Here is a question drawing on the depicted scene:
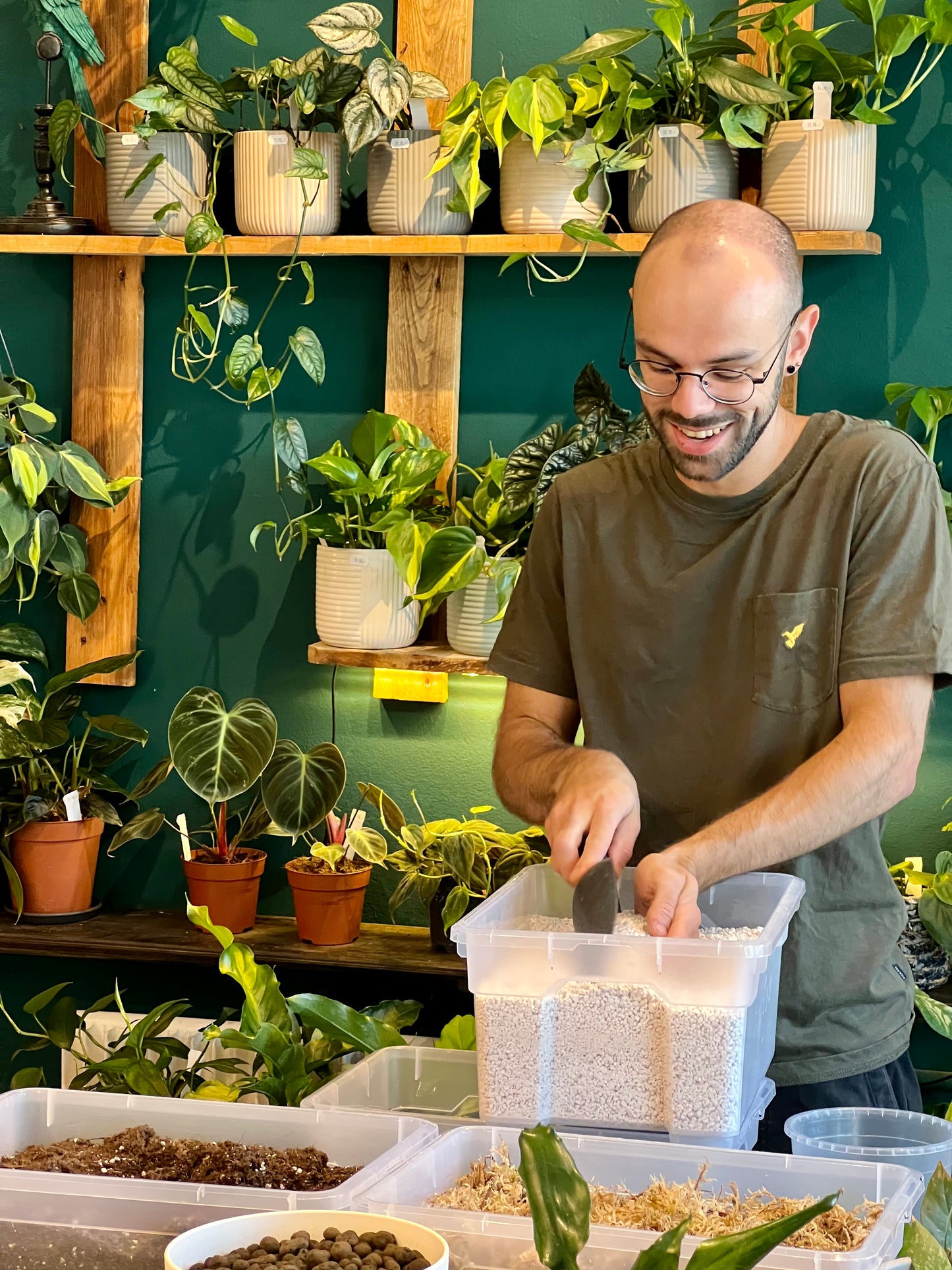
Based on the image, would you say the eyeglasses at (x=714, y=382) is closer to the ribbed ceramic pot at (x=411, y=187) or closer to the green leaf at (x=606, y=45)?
the green leaf at (x=606, y=45)

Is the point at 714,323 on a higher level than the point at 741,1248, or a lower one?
higher

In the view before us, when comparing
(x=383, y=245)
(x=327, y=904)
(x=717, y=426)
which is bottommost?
(x=327, y=904)

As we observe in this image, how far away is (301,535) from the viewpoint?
2.89 meters

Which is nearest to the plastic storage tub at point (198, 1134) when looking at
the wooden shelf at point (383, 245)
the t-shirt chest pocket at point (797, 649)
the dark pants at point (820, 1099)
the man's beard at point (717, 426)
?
the dark pants at point (820, 1099)

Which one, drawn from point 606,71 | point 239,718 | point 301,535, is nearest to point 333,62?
point 606,71

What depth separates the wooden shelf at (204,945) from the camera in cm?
270

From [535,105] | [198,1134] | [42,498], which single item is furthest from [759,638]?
[42,498]

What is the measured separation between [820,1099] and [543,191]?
1675 mm

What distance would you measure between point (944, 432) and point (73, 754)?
1.81 metres

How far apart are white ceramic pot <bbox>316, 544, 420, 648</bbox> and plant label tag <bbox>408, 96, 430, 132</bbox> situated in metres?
0.78

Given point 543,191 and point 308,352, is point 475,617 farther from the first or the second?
point 543,191

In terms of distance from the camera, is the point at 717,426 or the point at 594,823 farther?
the point at 717,426

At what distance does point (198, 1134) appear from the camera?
53.2 inches

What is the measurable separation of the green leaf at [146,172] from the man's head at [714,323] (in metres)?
1.46
